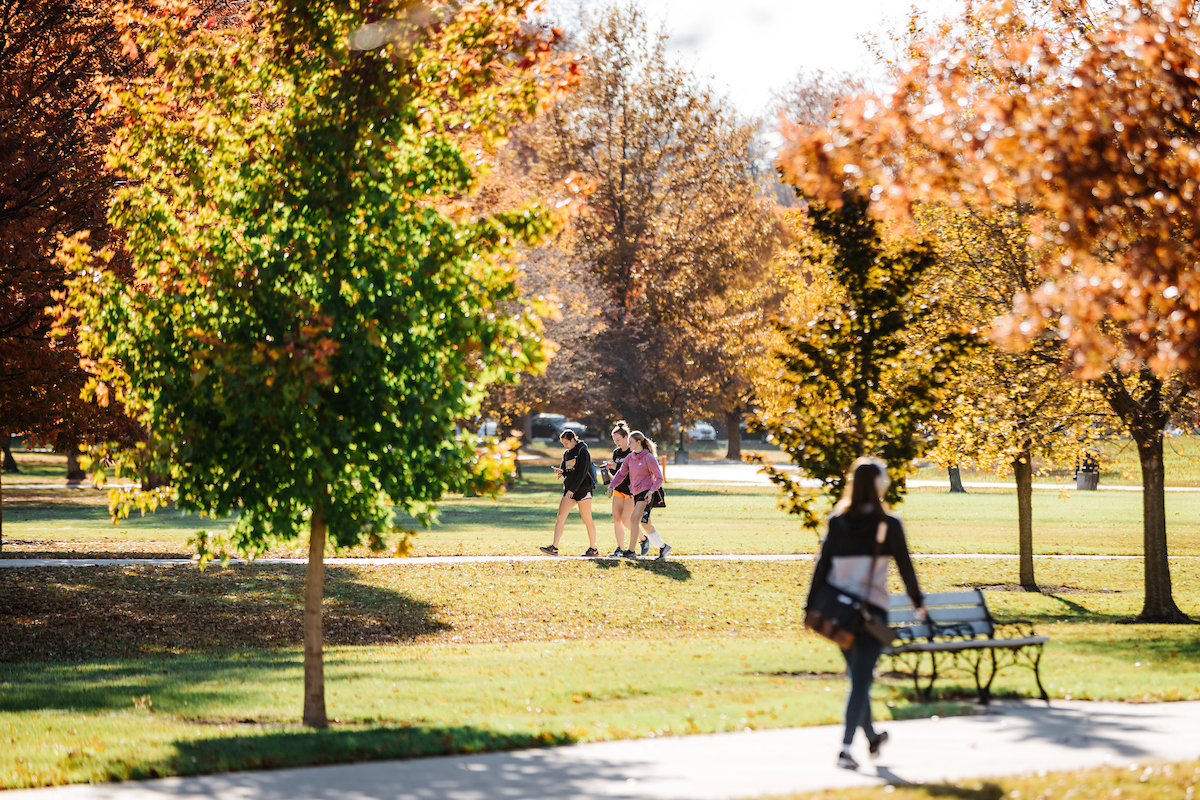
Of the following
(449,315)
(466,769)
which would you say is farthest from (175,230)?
(466,769)

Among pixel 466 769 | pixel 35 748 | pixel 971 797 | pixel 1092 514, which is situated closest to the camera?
pixel 971 797

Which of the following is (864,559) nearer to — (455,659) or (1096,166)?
(1096,166)

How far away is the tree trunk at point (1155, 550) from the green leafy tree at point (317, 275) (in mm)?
9275

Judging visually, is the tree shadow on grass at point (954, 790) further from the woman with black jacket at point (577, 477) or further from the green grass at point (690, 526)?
the woman with black jacket at point (577, 477)

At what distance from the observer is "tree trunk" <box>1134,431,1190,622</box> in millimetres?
14703

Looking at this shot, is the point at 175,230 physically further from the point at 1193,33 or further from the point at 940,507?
the point at 940,507

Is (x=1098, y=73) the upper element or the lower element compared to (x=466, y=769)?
upper

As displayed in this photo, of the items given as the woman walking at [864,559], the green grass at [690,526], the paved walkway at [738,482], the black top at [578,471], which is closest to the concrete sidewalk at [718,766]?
the woman walking at [864,559]

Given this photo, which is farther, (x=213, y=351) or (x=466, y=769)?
(x=213, y=351)

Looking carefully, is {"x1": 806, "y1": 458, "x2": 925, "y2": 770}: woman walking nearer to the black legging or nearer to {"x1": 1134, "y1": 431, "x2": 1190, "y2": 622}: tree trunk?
the black legging

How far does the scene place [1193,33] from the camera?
780 centimetres

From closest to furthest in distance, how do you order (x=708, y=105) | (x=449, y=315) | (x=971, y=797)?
(x=971, y=797) → (x=449, y=315) → (x=708, y=105)

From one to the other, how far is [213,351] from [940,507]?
28.5 m

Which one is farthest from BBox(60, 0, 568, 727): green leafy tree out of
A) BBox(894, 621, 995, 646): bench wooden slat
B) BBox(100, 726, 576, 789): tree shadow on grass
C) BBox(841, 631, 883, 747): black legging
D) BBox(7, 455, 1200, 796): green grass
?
BBox(894, 621, 995, 646): bench wooden slat
